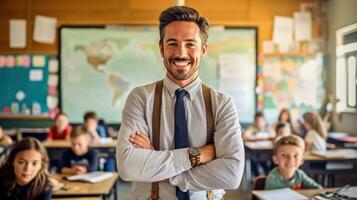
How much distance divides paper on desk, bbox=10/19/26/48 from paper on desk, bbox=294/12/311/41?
13.0 feet

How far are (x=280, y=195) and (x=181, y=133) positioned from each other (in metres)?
1.31

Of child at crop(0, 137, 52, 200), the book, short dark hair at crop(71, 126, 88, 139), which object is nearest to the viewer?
child at crop(0, 137, 52, 200)

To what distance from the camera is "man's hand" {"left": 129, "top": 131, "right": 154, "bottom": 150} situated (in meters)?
1.28

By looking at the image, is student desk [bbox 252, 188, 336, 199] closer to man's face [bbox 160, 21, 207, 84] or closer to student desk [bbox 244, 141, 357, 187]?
student desk [bbox 244, 141, 357, 187]

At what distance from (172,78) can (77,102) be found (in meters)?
4.65

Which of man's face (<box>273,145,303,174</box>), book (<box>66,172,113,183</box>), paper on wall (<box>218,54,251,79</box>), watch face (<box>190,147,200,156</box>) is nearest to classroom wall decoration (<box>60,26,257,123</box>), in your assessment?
paper on wall (<box>218,54,251,79</box>)

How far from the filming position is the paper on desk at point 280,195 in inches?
90.7

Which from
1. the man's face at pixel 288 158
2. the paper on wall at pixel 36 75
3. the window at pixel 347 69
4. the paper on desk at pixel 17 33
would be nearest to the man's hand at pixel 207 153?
the window at pixel 347 69

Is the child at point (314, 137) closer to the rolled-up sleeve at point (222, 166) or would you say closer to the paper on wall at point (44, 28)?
the rolled-up sleeve at point (222, 166)

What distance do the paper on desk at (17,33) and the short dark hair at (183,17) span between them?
16.3 ft

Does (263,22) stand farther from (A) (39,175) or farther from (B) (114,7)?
(A) (39,175)

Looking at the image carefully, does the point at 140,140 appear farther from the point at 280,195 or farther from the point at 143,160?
the point at 280,195

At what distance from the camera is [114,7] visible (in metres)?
5.77

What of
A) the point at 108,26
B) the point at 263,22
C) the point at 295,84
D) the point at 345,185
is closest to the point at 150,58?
the point at 108,26
